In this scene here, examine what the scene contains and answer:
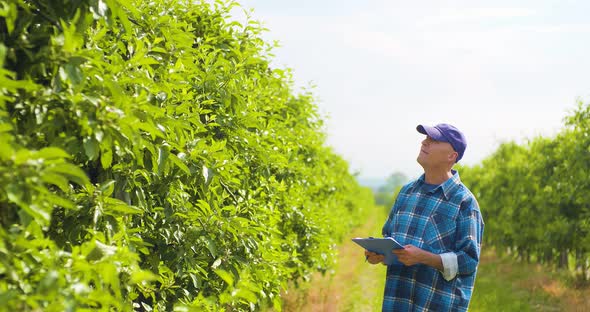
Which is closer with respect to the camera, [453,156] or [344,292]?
[453,156]

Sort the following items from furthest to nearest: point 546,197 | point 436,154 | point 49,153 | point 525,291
Result: point 546,197 → point 525,291 → point 436,154 → point 49,153

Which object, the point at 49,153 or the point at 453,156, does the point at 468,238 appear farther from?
the point at 49,153

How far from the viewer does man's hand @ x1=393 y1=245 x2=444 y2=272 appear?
12.2ft

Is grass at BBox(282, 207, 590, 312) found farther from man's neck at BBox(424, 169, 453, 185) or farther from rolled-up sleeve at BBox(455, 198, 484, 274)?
rolled-up sleeve at BBox(455, 198, 484, 274)

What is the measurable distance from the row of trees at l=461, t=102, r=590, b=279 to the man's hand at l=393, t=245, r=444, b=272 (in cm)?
921

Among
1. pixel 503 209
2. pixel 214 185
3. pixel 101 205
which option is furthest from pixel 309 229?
pixel 503 209

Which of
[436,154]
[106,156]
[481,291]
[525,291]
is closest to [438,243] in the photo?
[436,154]

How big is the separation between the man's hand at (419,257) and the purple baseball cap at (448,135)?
0.83 metres

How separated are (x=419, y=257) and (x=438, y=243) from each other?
0.92 feet

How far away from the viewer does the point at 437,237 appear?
3.93 m

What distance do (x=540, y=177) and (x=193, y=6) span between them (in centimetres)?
1284

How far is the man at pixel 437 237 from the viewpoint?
149 inches

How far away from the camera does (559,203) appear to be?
13.0m

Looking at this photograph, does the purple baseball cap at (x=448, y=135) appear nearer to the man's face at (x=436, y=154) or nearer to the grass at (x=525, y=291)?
the man's face at (x=436, y=154)
